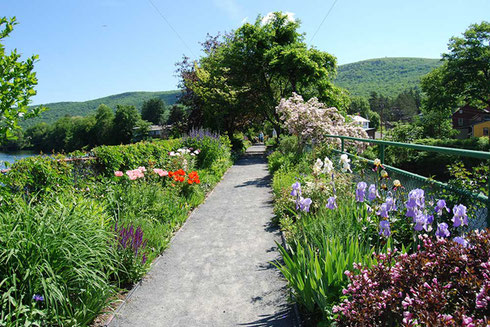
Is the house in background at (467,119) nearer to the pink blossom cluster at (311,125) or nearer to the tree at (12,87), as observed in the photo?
the pink blossom cluster at (311,125)

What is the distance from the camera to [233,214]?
23.4 ft

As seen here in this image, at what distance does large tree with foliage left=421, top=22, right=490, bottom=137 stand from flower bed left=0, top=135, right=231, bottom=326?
38.4 meters

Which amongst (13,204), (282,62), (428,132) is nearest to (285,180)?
(13,204)

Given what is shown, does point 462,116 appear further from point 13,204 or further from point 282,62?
point 13,204

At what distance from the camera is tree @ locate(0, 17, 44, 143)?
11.2 ft

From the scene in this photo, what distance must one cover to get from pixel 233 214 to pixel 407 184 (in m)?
4.08

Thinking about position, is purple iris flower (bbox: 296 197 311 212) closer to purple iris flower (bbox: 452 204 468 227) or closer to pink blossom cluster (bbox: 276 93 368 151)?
purple iris flower (bbox: 452 204 468 227)

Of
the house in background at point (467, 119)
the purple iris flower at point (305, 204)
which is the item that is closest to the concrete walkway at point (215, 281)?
the purple iris flower at point (305, 204)

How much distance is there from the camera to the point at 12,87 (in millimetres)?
3443

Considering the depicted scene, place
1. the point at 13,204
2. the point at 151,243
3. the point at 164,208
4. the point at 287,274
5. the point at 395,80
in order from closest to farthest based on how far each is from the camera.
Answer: the point at 287,274
the point at 13,204
the point at 151,243
the point at 164,208
the point at 395,80

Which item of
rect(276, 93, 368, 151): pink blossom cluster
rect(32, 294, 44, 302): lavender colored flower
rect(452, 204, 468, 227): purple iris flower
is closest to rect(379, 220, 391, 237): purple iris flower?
rect(452, 204, 468, 227): purple iris flower

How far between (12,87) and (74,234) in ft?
5.81

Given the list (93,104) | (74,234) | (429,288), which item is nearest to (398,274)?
(429,288)

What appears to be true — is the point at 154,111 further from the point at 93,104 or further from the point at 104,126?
the point at 93,104
